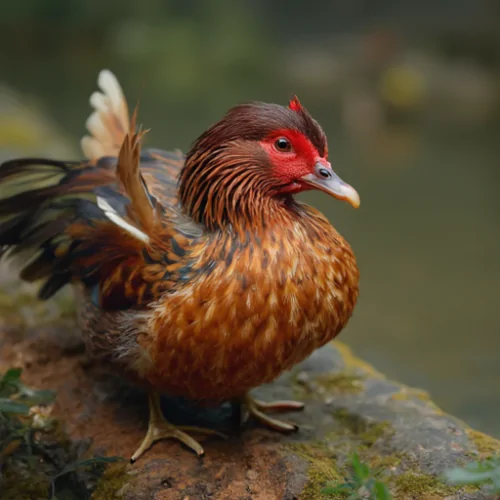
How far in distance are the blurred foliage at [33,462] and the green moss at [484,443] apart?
4.17ft

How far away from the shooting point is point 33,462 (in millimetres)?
2584

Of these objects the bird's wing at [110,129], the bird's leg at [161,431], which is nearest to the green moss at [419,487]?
the bird's leg at [161,431]

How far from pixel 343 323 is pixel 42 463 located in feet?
3.87

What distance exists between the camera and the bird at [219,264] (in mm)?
2334

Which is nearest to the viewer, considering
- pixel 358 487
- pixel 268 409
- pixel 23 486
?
pixel 358 487

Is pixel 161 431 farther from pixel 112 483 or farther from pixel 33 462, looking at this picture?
pixel 33 462

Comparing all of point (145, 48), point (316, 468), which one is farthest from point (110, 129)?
point (145, 48)

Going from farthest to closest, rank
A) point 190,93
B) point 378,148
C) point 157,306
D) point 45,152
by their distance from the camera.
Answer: point 190,93 → point 378,148 → point 45,152 → point 157,306

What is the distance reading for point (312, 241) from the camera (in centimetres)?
247

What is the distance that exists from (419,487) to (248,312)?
83 centimetres

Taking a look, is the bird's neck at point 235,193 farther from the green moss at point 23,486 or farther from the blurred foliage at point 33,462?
the green moss at point 23,486

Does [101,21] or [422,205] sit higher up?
[101,21]

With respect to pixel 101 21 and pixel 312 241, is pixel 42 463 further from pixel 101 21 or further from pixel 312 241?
pixel 101 21

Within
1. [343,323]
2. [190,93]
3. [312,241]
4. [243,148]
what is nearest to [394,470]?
[343,323]
